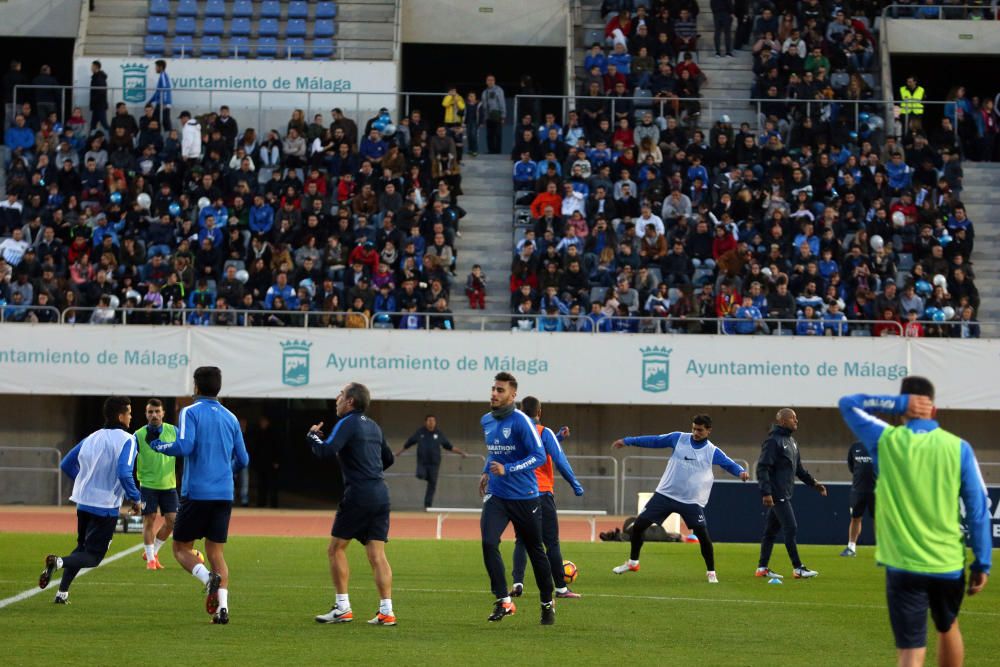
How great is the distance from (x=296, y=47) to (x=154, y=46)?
3586mm

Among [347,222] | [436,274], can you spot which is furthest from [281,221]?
[436,274]

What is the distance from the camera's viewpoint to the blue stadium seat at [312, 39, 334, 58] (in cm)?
4059

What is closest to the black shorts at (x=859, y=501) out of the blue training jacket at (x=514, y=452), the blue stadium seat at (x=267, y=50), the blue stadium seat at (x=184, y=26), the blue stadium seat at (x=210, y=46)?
the blue training jacket at (x=514, y=452)

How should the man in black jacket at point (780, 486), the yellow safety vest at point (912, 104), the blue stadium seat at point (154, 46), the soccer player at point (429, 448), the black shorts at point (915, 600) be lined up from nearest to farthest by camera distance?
the black shorts at point (915, 600) → the man in black jacket at point (780, 486) → the soccer player at point (429, 448) → the yellow safety vest at point (912, 104) → the blue stadium seat at point (154, 46)

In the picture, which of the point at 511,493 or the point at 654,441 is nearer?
the point at 511,493

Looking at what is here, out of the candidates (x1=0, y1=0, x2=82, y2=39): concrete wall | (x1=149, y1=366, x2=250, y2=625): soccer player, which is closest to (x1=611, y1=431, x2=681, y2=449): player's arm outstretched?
(x1=149, y1=366, x2=250, y2=625): soccer player

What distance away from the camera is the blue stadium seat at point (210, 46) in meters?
40.3

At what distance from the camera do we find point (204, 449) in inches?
505

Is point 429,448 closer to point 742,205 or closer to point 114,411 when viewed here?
point 742,205

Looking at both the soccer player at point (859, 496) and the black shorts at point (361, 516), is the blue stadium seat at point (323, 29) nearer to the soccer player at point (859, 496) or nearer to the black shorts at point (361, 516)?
the soccer player at point (859, 496)

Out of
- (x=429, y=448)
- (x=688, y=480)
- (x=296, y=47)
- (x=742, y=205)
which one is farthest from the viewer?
(x=296, y=47)

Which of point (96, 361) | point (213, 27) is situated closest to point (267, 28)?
point (213, 27)

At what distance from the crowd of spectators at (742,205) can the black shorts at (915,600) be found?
22.2 m

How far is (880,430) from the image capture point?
8.89 meters
